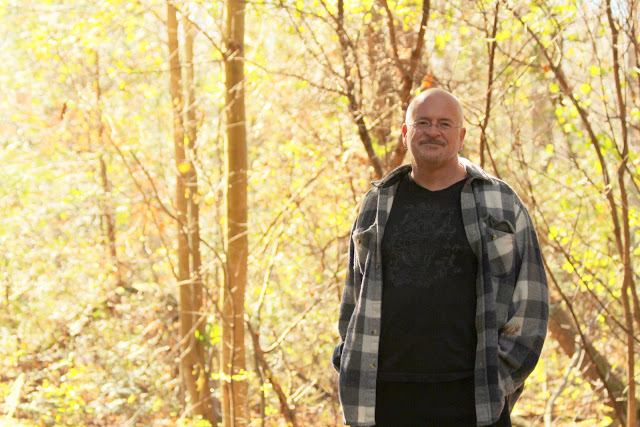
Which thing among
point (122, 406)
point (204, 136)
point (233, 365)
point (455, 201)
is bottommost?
point (122, 406)

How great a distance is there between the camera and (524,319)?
237 cm

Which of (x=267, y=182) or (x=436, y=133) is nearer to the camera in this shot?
(x=436, y=133)

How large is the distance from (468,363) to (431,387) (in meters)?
0.14

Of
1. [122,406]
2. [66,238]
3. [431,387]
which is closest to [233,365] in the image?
[431,387]

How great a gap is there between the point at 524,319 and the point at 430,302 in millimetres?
309

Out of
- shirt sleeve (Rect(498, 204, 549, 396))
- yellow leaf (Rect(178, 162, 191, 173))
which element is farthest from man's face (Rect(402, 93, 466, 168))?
yellow leaf (Rect(178, 162, 191, 173))

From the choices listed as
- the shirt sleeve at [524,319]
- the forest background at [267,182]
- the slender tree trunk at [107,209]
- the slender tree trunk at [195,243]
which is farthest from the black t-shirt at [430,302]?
the slender tree trunk at [107,209]

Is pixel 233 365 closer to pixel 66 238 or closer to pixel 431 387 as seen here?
pixel 431 387

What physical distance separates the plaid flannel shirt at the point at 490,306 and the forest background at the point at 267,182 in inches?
72.6

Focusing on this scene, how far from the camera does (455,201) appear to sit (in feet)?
8.03

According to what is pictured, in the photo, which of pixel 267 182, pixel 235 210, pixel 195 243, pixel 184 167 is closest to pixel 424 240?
pixel 235 210

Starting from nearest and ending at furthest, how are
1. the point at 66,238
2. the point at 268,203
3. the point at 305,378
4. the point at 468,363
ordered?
the point at 468,363
the point at 305,378
the point at 268,203
the point at 66,238

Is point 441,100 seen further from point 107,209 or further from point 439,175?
point 107,209

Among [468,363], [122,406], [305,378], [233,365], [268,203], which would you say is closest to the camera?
[468,363]
